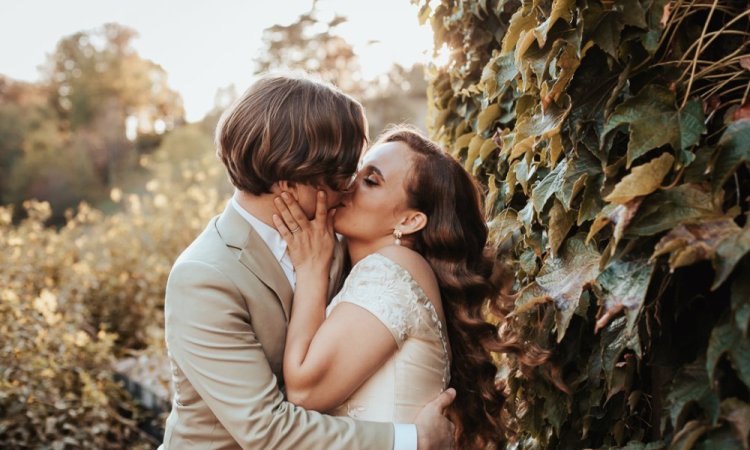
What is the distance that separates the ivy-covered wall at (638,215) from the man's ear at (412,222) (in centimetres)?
42

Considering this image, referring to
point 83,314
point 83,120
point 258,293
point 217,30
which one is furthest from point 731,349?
point 83,120

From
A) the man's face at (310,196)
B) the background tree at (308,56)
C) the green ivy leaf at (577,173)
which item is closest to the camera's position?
the green ivy leaf at (577,173)

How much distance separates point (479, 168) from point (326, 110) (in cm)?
73

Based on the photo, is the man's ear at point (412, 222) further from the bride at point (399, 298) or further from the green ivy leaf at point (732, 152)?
the green ivy leaf at point (732, 152)

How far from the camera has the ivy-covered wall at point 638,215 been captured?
1177 millimetres

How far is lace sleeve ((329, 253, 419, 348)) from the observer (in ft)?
6.88

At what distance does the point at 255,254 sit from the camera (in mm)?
2156

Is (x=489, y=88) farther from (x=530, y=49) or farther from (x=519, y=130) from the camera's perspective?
(x=530, y=49)

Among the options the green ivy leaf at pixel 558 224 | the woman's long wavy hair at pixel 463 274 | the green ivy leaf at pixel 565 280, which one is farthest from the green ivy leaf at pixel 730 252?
the woman's long wavy hair at pixel 463 274

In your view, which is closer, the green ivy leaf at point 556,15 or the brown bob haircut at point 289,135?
the green ivy leaf at point 556,15

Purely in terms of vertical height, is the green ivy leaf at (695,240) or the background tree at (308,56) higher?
the green ivy leaf at (695,240)

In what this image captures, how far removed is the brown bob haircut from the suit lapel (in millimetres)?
124

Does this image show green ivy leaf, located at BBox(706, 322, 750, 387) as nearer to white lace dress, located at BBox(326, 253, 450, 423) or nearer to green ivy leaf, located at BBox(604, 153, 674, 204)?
green ivy leaf, located at BBox(604, 153, 674, 204)

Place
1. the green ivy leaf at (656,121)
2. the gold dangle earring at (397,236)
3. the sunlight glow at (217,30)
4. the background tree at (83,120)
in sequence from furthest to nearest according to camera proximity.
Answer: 1. the background tree at (83,120)
2. the sunlight glow at (217,30)
3. the gold dangle earring at (397,236)
4. the green ivy leaf at (656,121)
